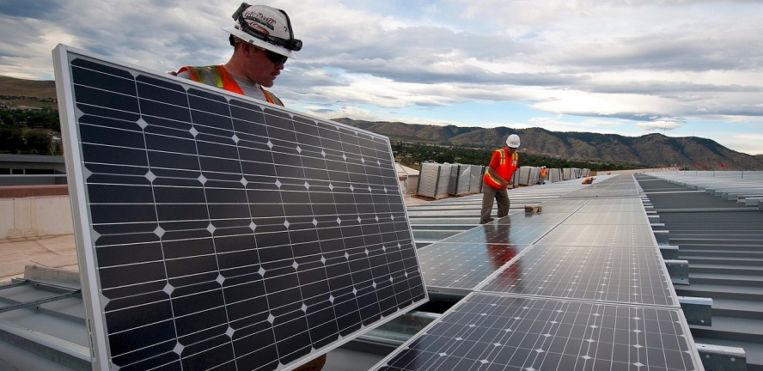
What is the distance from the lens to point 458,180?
29047 millimetres

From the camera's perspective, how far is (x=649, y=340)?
2.90 m

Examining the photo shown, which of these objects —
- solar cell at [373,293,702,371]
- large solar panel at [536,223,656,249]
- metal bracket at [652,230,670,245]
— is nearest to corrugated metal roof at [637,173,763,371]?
metal bracket at [652,230,670,245]

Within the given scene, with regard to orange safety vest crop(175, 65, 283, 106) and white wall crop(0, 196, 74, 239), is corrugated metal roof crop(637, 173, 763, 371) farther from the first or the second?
white wall crop(0, 196, 74, 239)

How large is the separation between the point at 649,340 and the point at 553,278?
5.71ft

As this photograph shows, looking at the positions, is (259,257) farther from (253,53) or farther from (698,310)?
(698,310)

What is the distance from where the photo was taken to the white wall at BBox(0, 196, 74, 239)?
548 inches

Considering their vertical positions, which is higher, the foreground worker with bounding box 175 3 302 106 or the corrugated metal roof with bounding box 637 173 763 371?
the foreground worker with bounding box 175 3 302 106

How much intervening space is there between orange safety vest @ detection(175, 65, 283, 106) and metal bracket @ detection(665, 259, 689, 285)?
5.07 metres

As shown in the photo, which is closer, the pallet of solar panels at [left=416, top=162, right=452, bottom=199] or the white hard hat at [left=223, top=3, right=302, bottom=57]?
the white hard hat at [left=223, top=3, right=302, bottom=57]

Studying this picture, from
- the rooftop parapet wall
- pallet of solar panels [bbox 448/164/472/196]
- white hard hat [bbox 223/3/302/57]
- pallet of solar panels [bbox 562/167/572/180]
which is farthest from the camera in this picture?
pallet of solar panels [bbox 562/167/572/180]

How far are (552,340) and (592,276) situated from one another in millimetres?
1986

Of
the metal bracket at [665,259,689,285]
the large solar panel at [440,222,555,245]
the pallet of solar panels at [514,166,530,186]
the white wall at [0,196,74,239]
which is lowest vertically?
the metal bracket at [665,259,689,285]

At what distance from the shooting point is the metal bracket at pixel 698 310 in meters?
3.82

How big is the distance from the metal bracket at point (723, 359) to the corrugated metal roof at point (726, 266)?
1000 mm
